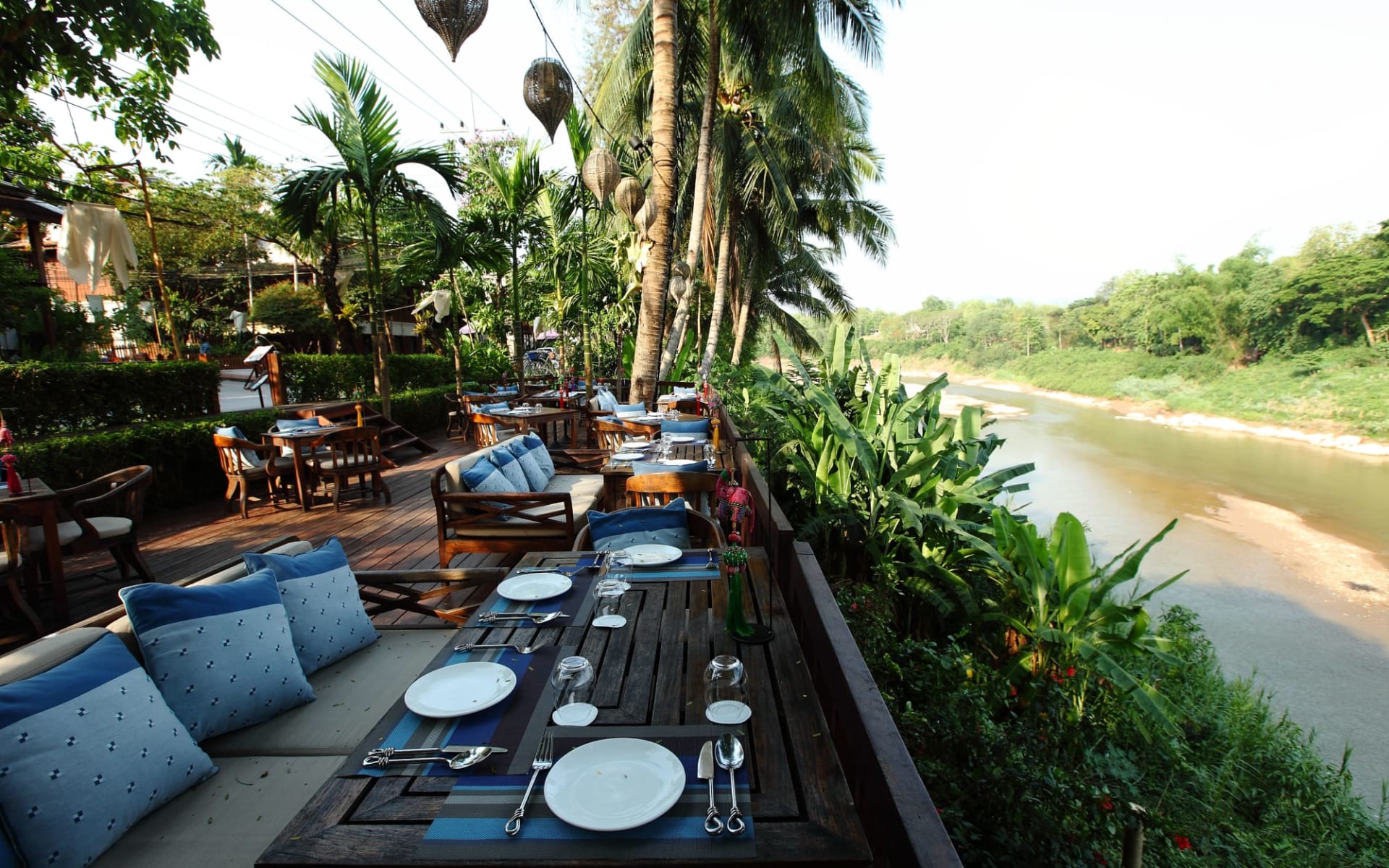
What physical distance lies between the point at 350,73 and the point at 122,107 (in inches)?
143

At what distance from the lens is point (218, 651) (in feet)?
5.52

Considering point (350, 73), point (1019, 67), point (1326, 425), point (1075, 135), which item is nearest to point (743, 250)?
point (350, 73)

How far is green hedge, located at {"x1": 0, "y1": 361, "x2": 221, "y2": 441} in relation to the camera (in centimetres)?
496

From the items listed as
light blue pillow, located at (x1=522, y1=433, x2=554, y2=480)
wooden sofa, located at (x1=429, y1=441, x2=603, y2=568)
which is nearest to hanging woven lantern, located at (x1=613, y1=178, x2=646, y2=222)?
light blue pillow, located at (x1=522, y1=433, x2=554, y2=480)

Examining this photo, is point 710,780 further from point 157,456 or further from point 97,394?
point 97,394

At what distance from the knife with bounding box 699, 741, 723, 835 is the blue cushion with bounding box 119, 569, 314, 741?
1.34 metres

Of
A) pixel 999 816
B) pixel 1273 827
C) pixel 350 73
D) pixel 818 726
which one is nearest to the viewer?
pixel 818 726

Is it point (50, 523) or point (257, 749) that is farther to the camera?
point (50, 523)

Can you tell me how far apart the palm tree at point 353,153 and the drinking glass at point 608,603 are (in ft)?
22.1

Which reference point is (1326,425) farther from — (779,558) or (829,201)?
(779,558)

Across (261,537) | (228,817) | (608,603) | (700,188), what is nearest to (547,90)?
(261,537)

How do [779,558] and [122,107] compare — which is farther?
[122,107]

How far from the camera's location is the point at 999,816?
8.16ft

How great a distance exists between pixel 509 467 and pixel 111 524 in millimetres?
2277
